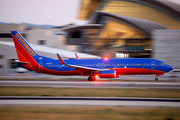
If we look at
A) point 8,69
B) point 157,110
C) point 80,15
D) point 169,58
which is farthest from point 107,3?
point 157,110

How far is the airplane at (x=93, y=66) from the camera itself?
2981 cm

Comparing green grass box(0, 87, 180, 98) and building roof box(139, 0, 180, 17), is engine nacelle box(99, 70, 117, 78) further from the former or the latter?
building roof box(139, 0, 180, 17)

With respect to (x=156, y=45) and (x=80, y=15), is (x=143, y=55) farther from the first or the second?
(x=80, y=15)

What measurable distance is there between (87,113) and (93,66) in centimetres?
1948

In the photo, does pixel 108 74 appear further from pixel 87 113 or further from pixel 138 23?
pixel 138 23

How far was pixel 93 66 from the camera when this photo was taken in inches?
1216

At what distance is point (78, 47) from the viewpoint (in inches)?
2714

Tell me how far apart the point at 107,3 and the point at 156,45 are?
25.1 metres

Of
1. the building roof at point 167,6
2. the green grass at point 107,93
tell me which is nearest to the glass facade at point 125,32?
the building roof at point 167,6

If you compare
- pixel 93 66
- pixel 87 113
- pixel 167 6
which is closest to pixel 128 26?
pixel 167 6

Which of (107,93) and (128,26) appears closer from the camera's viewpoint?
(107,93)

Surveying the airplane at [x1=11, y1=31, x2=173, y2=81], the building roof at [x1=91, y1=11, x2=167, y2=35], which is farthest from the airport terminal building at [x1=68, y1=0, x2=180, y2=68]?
the airplane at [x1=11, y1=31, x2=173, y2=81]

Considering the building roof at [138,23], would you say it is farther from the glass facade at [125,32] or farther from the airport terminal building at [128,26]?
the glass facade at [125,32]

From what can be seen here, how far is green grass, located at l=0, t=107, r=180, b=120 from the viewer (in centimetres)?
1073
